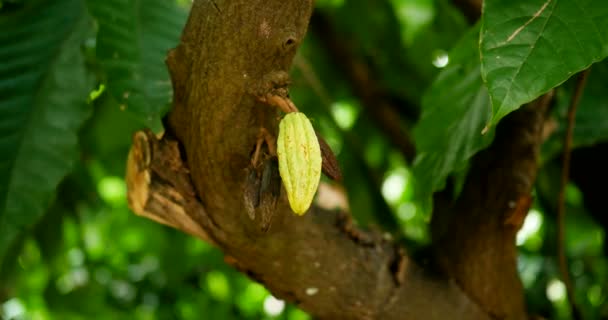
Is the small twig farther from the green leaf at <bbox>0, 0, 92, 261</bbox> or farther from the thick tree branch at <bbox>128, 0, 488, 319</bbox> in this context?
the green leaf at <bbox>0, 0, 92, 261</bbox>

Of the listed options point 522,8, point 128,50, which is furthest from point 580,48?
point 128,50

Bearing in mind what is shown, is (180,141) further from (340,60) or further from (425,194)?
(340,60)

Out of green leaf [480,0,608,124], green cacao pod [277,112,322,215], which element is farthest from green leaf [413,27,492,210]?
green cacao pod [277,112,322,215]

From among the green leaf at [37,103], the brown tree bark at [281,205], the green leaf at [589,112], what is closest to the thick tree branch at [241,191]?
the brown tree bark at [281,205]

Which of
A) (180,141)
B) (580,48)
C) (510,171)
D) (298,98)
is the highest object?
(580,48)

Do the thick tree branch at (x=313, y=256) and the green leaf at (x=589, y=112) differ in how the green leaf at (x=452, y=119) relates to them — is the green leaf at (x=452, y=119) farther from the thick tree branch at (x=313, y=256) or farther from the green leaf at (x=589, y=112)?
the green leaf at (x=589, y=112)

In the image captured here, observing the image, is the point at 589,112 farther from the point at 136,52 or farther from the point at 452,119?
the point at 136,52
